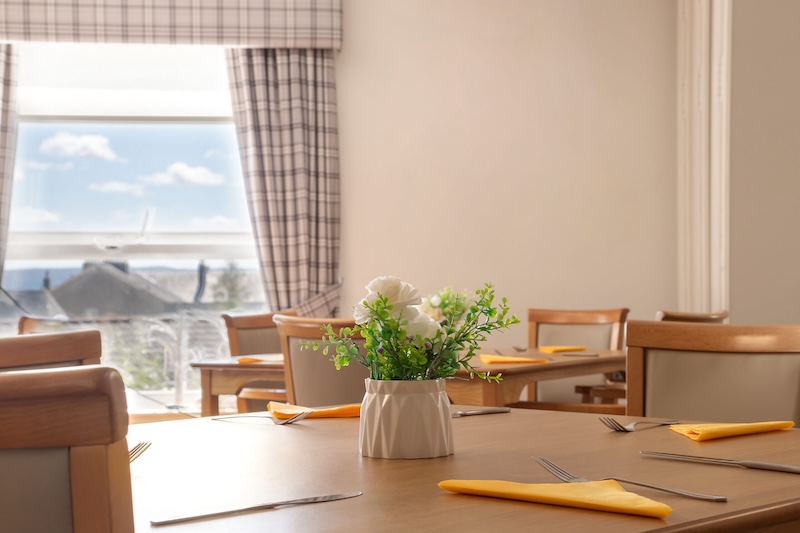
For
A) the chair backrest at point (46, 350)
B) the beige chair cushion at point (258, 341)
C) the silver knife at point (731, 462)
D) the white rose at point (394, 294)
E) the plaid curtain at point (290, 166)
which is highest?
the plaid curtain at point (290, 166)

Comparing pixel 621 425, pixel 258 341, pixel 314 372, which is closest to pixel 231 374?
pixel 314 372

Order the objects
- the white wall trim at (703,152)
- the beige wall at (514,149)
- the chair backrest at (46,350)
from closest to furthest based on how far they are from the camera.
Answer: the chair backrest at (46,350) < the white wall trim at (703,152) < the beige wall at (514,149)

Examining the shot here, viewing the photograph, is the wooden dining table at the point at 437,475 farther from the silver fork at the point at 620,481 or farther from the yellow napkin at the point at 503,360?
the yellow napkin at the point at 503,360

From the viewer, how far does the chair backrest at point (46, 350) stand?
5.35 feet

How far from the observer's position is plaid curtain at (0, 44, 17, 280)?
5281mm

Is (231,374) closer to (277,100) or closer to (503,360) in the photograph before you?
(503,360)

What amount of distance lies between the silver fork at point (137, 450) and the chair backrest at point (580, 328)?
318 cm

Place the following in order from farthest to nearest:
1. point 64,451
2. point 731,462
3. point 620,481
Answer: point 731,462
point 620,481
point 64,451

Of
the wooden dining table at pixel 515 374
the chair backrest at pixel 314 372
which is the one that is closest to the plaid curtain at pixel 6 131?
the chair backrest at pixel 314 372

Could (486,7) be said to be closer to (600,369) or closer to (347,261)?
(347,261)

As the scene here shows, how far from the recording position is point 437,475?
48.9 inches

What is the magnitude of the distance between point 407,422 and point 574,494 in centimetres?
38

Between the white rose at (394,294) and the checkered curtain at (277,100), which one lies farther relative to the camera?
the checkered curtain at (277,100)

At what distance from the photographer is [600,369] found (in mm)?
3287
